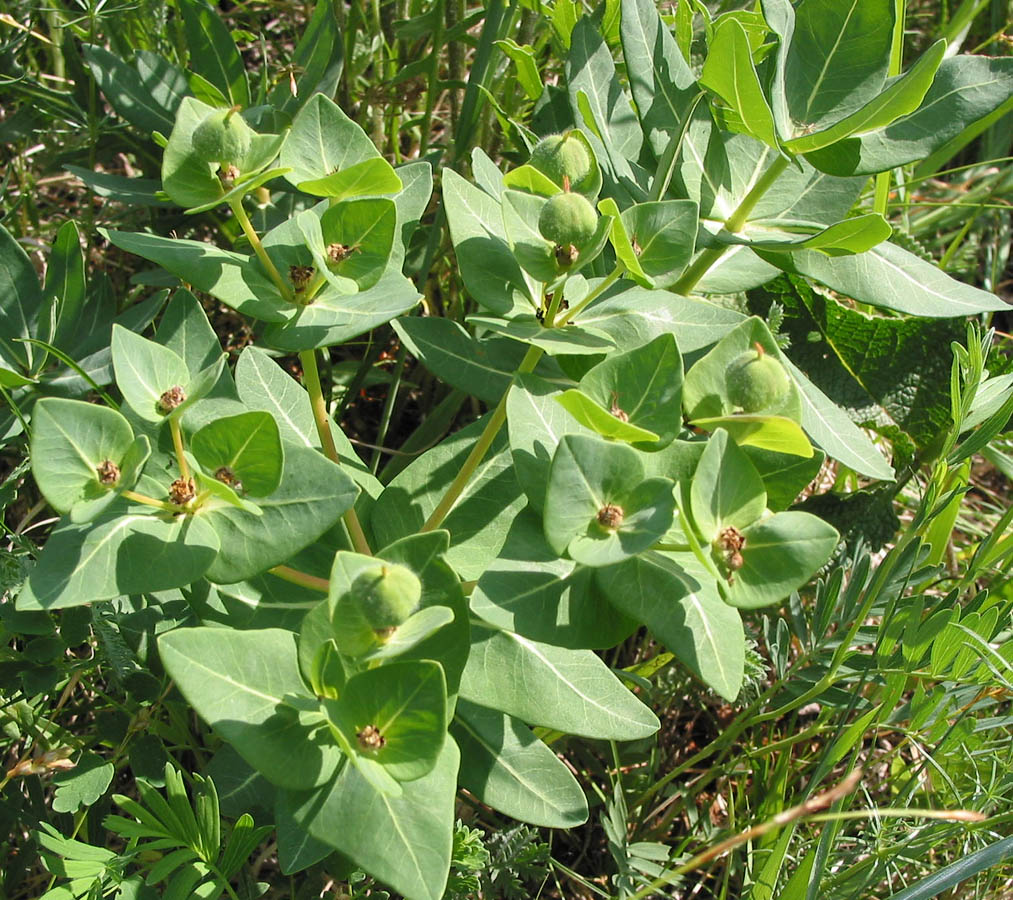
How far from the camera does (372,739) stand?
5.23 ft

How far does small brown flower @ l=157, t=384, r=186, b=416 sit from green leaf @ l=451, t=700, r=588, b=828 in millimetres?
828

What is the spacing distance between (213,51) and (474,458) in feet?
5.21

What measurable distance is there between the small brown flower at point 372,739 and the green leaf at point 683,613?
467 millimetres

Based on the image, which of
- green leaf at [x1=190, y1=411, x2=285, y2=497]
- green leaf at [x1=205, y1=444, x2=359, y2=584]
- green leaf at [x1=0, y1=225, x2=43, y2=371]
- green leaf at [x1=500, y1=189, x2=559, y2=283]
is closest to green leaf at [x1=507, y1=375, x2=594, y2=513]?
green leaf at [x1=500, y1=189, x2=559, y2=283]

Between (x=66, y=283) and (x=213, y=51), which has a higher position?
(x=213, y=51)

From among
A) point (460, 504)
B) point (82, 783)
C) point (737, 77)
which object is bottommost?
point (82, 783)

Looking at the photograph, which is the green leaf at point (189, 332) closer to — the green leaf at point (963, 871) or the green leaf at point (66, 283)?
the green leaf at point (66, 283)

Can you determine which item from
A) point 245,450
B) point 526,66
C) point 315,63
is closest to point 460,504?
point 245,450

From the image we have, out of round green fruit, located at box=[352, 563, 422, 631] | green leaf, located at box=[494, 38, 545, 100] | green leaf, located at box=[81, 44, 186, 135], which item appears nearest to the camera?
round green fruit, located at box=[352, 563, 422, 631]

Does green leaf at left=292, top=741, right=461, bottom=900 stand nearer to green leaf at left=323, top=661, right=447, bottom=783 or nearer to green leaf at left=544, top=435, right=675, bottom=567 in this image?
green leaf at left=323, top=661, right=447, bottom=783

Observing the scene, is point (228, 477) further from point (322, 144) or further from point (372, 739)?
point (322, 144)

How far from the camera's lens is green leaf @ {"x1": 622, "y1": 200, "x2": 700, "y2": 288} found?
6.47 ft

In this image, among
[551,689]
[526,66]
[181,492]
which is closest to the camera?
[181,492]

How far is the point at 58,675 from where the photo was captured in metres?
2.10
